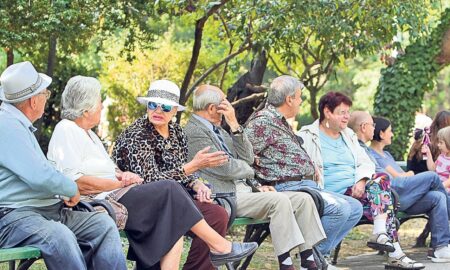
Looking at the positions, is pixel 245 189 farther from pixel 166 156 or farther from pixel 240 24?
pixel 240 24

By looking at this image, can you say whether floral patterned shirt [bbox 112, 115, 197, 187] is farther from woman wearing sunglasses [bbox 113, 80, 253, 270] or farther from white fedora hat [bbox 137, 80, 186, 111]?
white fedora hat [bbox 137, 80, 186, 111]

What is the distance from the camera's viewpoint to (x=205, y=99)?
25.0 ft

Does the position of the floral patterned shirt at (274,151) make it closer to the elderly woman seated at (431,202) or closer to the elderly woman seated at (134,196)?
the elderly woman seated at (431,202)

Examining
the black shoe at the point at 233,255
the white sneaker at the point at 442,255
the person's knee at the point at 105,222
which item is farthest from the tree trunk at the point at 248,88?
the person's knee at the point at 105,222

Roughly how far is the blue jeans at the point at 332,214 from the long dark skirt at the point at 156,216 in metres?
1.76

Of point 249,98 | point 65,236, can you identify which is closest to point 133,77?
point 249,98

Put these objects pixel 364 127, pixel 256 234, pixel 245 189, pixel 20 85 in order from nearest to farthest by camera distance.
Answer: pixel 20 85 < pixel 245 189 < pixel 256 234 < pixel 364 127

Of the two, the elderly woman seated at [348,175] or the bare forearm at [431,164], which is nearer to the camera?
the elderly woman seated at [348,175]

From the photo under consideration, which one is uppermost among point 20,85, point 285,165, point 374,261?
point 20,85

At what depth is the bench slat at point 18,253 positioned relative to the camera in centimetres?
550

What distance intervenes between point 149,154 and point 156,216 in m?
0.58

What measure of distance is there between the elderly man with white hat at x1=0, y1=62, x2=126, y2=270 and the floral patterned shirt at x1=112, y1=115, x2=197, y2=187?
862mm

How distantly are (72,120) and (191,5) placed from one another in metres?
3.98

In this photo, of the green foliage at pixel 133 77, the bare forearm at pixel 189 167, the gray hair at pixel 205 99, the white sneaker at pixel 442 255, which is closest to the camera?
the bare forearm at pixel 189 167
